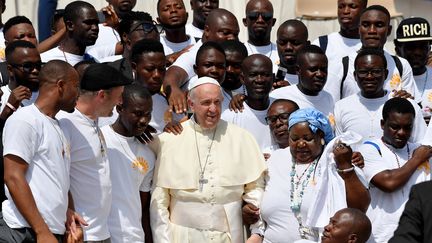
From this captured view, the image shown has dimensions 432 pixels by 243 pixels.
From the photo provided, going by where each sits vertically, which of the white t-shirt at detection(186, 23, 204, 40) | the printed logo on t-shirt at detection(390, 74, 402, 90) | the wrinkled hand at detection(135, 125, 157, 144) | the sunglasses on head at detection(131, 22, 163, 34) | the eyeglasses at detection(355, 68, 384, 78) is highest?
Answer: the sunglasses on head at detection(131, 22, 163, 34)

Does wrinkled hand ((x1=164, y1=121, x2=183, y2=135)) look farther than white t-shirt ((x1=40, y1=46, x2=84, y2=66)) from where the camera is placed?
No

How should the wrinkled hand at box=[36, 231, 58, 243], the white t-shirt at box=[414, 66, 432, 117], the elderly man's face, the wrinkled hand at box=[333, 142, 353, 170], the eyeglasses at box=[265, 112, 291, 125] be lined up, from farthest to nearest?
1. the white t-shirt at box=[414, 66, 432, 117]
2. the eyeglasses at box=[265, 112, 291, 125]
3. the elderly man's face
4. the wrinkled hand at box=[333, 142, 353, 170]
5. the wrinkled hand at box=[36, 231, 58, 243]

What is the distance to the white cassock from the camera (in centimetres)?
941

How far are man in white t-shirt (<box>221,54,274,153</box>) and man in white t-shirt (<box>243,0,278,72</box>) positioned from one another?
1.17 m

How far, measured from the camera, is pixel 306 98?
1045 centimetres

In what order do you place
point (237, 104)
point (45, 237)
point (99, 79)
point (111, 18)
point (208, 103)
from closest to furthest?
point (45, 237) → point (99, 79) → point (208, 103) → point (237, 104) → point (111, 18)

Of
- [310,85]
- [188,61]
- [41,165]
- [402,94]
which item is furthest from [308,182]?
[41,165]

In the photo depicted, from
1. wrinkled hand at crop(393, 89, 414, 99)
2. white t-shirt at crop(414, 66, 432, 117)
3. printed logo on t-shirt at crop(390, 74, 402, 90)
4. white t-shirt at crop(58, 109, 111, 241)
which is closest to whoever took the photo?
white t-shirt at crop(58, 109, 111, 241)

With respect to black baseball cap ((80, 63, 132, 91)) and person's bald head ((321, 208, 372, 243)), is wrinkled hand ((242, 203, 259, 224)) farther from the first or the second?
black baseball cap ((80, 63, 132, 91))

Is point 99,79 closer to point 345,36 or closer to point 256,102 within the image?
point 256,102

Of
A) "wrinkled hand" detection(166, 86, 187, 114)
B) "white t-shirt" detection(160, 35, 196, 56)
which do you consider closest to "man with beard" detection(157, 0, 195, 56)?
"white t-shirt" detection(160, 35, 196, 56)

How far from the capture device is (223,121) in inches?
381

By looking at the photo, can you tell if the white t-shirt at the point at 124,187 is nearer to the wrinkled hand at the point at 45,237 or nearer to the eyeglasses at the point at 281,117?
the wrinkled hand at the point at 45,237

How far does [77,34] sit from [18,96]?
62.8 inches
